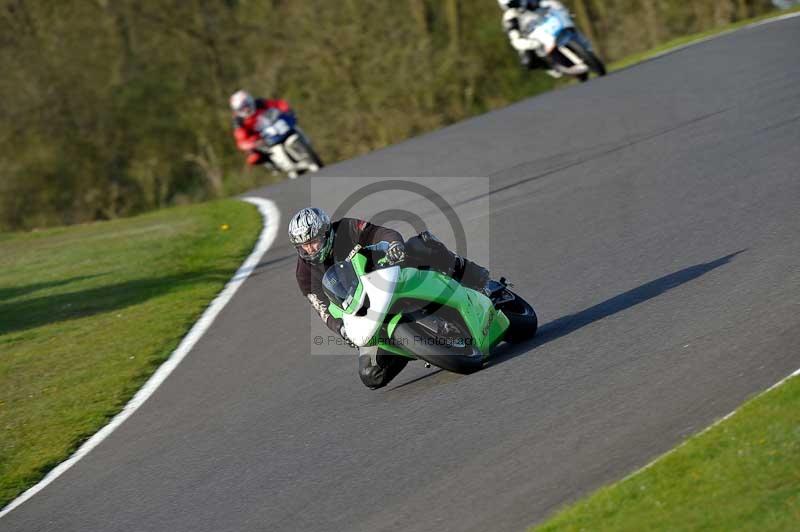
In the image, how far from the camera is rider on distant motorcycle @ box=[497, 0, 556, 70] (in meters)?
20.2

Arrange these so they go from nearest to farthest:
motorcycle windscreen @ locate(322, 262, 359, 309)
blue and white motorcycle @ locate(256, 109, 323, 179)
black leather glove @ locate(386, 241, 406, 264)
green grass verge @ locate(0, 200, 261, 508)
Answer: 1. black leather glove @ locate(386, 241, 406, 264)
2. motorcycle windscreen @ locate(322, 262, 359, 309)
3. green grass verge @ locate(0, 200, 261, 508)
4. blue and white motorcycle @ locate(256, 109, 323, 179)

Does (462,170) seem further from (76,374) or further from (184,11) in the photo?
(184,11)

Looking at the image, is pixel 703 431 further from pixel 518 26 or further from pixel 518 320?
pixel 518 26

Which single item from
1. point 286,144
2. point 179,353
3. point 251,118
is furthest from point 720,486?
point 251,118

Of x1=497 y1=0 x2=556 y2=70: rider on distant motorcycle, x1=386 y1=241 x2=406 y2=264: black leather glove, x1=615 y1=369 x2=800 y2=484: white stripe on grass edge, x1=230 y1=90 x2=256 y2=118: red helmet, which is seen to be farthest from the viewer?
x1=230 y1=90 x2=256 y2=118: red helmet

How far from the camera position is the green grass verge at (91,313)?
905cm

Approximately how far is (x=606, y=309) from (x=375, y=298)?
6.34 feet

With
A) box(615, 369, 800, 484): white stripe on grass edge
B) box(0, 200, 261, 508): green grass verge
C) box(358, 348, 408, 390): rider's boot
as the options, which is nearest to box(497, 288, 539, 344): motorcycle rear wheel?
box(358, 348, 408, 390): rider's boot

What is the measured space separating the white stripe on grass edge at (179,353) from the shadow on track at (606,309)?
2.88 metres

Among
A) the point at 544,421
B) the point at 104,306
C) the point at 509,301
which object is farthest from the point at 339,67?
the point at 544,421

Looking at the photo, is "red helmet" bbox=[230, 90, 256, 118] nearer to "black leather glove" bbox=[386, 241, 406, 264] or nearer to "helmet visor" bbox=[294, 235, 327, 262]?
"helmet visor" bbox=[294, 235, 327, 262]

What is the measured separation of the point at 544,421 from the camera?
252 inches

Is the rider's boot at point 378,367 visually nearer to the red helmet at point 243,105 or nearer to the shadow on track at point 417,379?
the shadow on track at point 417,379

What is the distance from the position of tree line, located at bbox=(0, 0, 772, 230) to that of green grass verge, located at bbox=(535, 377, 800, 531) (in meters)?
25.1
